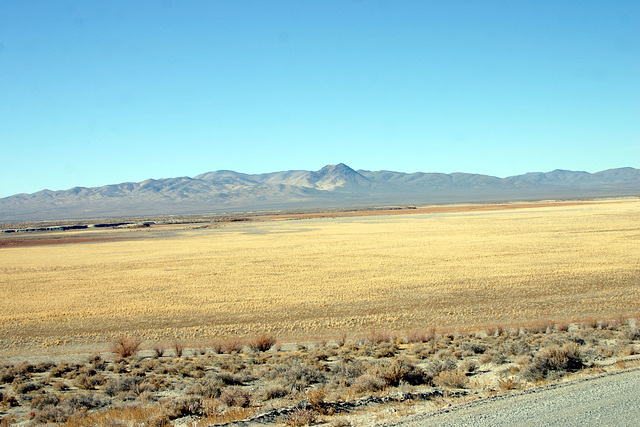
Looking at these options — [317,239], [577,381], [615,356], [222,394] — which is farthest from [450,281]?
[317,239]

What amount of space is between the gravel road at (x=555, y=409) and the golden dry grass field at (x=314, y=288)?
9.64 meters

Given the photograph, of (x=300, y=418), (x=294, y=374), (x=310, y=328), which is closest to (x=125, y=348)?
(x=294, y=374)

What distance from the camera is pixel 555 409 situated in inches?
290

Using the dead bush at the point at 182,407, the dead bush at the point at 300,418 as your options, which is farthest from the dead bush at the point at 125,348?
the dead bush at the point at 300,418

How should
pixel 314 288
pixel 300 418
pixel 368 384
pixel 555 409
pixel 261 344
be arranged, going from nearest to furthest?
pixel 555 409 < pixel 300 418 < pixel 368 384 < pixel 261 344 < pixel 314 288

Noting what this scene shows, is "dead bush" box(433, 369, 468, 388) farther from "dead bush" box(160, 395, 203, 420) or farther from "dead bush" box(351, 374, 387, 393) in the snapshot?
"dead bush" box(160, 395, 203, 420)

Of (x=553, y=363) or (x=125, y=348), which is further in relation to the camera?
(x=125, y=348)

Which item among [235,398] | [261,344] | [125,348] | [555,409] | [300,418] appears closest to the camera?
[555,409]

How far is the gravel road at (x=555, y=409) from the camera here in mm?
6938

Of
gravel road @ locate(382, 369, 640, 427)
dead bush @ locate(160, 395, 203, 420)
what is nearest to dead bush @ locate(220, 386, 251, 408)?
dead bush @ locate(160, 395, 203, 420)

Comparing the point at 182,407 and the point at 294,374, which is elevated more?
the point at 182,407

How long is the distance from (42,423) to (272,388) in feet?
14.3

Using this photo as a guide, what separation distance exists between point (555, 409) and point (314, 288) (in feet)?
61.2

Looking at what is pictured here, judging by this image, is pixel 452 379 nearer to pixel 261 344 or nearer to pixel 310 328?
pixel 261 344
